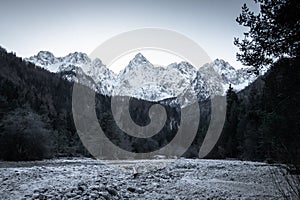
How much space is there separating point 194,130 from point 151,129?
18.3m

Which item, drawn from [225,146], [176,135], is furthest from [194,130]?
[225,146]

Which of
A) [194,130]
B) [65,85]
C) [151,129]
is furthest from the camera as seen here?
[65,85]

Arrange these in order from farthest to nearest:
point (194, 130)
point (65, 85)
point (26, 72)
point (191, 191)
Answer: point (65, 85), point (26, 72), point (194, 130), point (191, 191)

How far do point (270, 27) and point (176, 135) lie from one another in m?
86.4

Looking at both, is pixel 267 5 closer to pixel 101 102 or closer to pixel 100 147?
pixel 100 147

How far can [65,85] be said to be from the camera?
140125 mm

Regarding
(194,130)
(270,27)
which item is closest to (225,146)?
(194,130)

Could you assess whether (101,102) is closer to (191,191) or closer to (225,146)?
(225,146)

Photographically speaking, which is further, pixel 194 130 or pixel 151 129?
pixel 151 129

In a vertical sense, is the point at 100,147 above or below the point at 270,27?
below

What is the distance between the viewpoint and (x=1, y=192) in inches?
408

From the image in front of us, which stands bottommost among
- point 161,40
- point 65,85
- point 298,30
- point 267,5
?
point 298,30

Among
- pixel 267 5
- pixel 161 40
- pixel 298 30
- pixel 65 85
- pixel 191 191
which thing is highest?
pixel 65 85

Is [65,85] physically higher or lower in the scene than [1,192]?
higher
